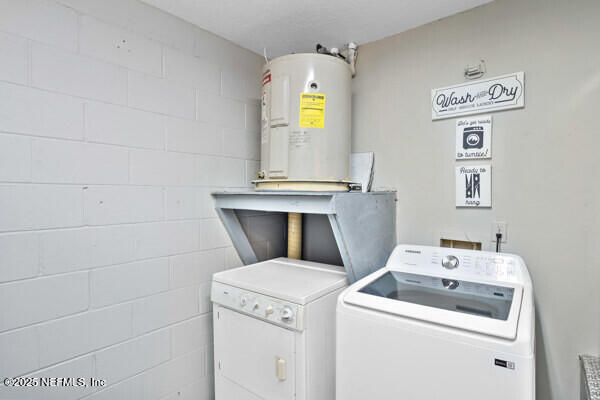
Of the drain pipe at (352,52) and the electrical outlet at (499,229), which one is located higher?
the drain pipe at (352,52)

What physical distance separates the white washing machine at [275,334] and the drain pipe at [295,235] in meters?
0.45

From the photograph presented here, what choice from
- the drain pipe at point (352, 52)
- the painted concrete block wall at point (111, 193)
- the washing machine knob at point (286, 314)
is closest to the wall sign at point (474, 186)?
the drain pipe at point (352, 52)

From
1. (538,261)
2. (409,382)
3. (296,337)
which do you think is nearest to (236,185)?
(296,337)

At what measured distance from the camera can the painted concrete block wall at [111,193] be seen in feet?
4.02

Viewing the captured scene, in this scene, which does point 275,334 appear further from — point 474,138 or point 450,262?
point 474,138

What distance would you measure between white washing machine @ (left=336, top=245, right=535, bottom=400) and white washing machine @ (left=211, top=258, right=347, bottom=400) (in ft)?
0.75

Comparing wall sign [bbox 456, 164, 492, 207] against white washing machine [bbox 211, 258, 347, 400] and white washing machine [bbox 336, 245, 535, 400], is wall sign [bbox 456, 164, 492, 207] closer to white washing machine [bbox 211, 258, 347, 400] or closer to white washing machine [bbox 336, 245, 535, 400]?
white washing machine [bbox 336, 245, 535, 400]

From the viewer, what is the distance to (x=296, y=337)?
1387mm

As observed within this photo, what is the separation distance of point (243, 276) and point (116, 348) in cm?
70

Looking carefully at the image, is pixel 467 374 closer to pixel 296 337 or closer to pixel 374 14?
pixel 296 337

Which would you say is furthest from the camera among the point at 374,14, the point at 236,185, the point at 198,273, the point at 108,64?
the point at 236,185

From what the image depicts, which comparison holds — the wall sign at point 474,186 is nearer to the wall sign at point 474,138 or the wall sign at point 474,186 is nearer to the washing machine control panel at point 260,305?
the wall sign at point 474,138

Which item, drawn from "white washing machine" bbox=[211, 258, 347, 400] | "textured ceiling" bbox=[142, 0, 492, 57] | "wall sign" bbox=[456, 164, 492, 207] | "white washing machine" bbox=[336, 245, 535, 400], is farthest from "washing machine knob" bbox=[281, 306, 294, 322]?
"textured ceiling" bbox=[142, 0, 492, 57]

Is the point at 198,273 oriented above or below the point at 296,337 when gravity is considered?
above
